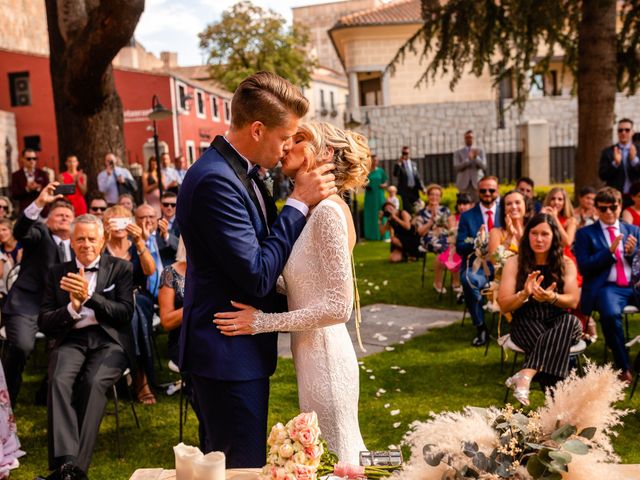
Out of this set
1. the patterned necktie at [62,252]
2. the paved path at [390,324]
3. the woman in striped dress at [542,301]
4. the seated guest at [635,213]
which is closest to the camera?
the woman in striped dress at [542,301]

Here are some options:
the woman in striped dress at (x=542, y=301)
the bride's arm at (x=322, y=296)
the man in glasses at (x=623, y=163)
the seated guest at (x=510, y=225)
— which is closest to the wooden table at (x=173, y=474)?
the bride's arm at (x=322, y=296)

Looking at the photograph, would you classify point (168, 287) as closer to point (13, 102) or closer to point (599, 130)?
point (599, 130)

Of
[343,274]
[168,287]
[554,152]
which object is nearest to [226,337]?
[343,274]

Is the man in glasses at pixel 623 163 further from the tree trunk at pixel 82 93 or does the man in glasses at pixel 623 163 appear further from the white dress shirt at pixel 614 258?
the tree trunk at pixel 82 93

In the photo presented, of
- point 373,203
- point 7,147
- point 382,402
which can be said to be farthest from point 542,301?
point 7,147

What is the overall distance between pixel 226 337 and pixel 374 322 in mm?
5650

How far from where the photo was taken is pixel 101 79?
379 inches

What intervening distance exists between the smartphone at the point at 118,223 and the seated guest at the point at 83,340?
115 cm

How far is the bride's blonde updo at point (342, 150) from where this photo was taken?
8.57 feet

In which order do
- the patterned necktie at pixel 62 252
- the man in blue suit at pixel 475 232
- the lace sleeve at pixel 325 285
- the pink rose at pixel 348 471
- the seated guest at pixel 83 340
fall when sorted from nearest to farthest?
1. the pink rose at pixel 348 471
2. the lace sleeve at pixel 325 285
3. the seated guest at pixel 83 340
4. the patterned necktie at pixel 62 252
5. the man in blue suit at pixel 475 232

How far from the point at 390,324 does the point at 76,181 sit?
17.1 ft

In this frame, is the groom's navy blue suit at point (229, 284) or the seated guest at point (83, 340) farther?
the seated guest at point (83, 340)

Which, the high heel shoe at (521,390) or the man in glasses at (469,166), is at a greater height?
the man in glasses at (469,166)

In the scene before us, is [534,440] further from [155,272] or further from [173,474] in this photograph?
[155,272]
